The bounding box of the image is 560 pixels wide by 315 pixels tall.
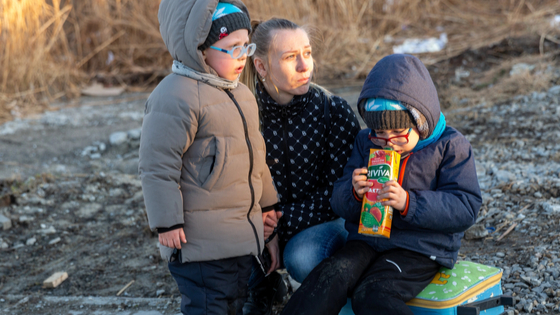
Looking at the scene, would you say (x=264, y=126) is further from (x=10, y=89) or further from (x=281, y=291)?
(x=10, y=89)

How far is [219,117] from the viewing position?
201 centimetres

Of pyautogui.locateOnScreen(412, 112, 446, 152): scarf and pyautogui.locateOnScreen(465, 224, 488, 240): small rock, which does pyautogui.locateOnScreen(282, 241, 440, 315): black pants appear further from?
pyautogui.locateOnScreen(465, 224, 488, 240): small rock

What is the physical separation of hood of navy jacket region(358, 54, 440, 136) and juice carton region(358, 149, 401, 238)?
0.70ft

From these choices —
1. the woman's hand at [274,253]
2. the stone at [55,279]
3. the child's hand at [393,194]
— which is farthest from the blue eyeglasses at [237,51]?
the stone at [55,279]

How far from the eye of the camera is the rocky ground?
2.69 meters

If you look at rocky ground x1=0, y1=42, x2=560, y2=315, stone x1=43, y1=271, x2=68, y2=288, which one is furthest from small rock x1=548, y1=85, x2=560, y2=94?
stone x1=43, y1=271, x2=68, y2=288

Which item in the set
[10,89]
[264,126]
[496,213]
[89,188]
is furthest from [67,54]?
[496,213]

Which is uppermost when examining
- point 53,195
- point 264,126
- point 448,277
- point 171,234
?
point 264,126

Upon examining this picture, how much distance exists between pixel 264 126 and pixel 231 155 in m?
0.46

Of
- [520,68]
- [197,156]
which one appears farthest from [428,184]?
[520,68]

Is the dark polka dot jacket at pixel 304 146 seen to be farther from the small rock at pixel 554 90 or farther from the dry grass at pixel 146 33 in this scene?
the dry grass at pixel 146 33

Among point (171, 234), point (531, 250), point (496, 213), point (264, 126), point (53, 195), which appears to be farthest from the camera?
point (53, 195)

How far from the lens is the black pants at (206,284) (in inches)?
79.5

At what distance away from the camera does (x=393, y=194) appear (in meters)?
1.90
